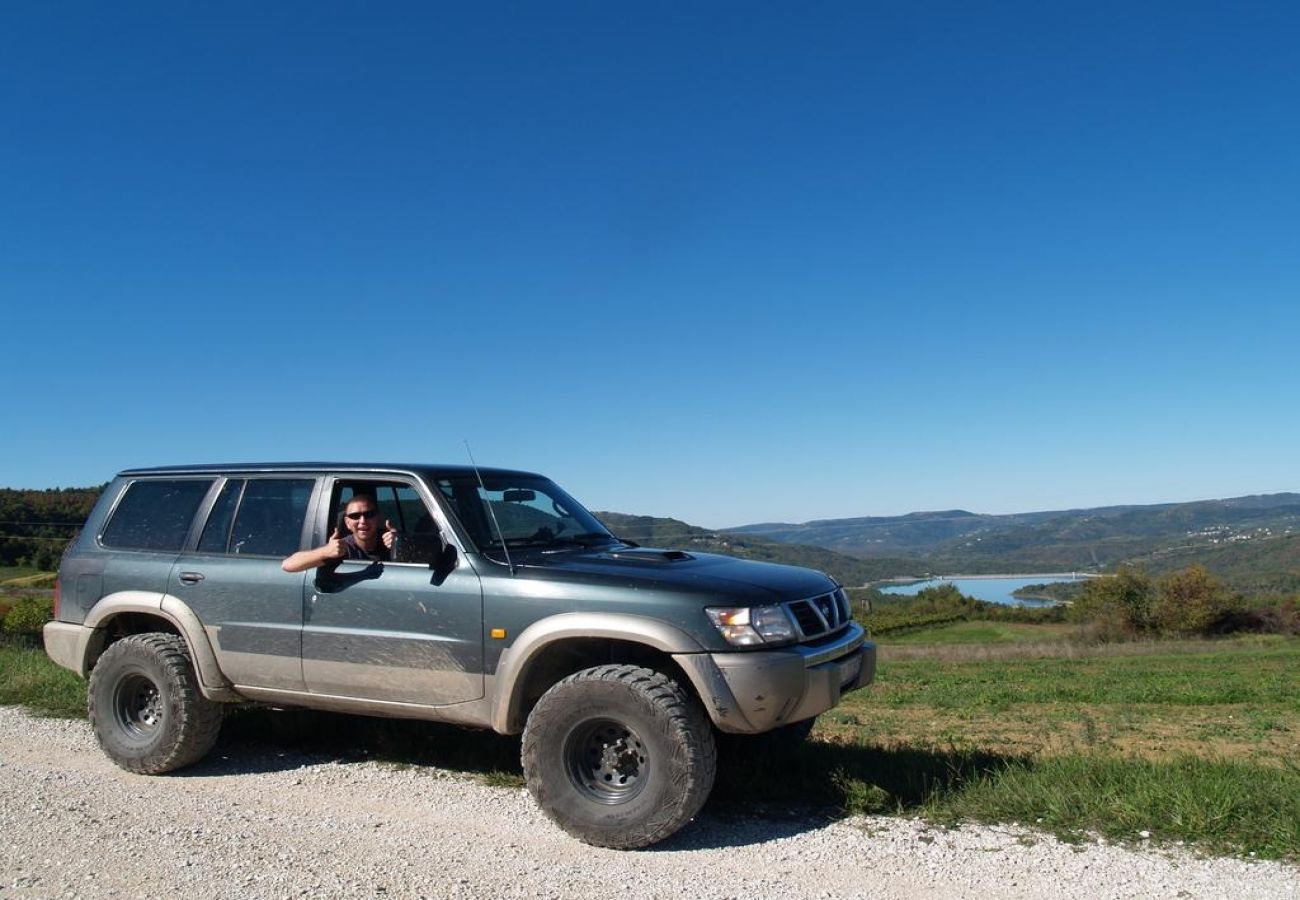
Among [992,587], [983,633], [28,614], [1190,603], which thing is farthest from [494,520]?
[992,587]

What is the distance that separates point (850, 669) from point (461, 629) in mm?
2087

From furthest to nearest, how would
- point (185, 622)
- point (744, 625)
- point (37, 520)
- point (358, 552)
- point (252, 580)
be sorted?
point (37, 520) < point (185, 622) < point (252, 580) < point (358, 552) < point (744, 625)

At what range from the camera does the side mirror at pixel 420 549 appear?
4.96 meters

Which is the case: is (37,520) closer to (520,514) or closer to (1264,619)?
(520,514)

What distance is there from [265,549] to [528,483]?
5.56 feet

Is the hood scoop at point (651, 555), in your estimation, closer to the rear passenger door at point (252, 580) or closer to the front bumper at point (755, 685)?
the front bumper at point (755, 685)

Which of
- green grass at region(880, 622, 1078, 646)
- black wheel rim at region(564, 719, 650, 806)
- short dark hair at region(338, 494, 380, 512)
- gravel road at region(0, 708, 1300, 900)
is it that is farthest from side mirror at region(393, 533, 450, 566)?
green grass at region(880, 622, 1078, 646)

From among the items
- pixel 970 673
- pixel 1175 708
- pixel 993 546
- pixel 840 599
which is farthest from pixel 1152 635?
pixel 993 546

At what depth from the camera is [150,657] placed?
18.8 feet

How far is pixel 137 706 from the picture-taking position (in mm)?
5965

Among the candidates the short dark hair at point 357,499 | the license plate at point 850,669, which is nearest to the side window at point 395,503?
the short dark hair at point 357,499

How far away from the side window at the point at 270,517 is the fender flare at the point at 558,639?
177cm

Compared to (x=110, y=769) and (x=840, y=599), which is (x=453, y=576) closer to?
(x=840, y=599)

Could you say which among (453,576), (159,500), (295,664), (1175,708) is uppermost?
(159,500)
